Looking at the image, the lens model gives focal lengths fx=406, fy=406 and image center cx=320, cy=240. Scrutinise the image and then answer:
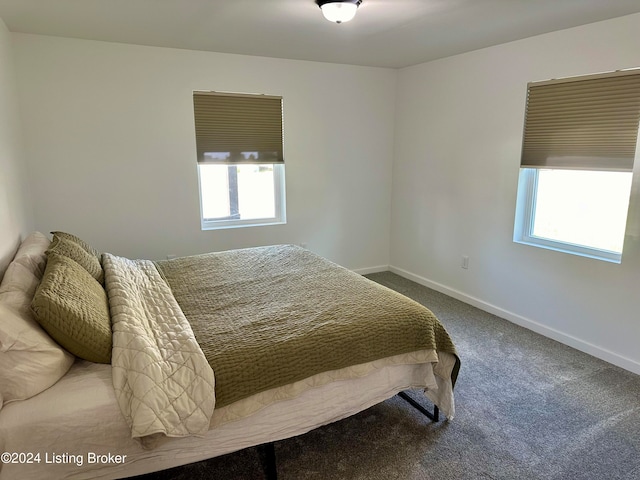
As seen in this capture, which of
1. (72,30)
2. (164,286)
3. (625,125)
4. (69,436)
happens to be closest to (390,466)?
(69,436)

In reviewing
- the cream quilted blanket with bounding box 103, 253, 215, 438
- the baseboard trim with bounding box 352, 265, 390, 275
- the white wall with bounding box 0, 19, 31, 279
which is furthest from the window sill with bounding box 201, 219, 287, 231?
the cream quilted blanket with bounding box 103, 253, 215, 438

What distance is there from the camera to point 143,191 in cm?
355

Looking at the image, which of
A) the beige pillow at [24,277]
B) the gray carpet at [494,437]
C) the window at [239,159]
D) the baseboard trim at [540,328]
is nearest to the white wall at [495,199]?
the baseboard trim at [540,328]

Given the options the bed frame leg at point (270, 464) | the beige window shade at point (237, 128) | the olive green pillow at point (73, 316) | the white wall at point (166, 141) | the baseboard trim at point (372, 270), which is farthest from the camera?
the baseboard trim at point (372, 270)

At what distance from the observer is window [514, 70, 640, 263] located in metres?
2.67

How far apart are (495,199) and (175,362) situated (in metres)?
3.00

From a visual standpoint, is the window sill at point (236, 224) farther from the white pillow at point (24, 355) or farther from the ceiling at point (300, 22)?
the white pillow at point (24, 355)

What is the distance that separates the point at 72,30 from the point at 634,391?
444 cm

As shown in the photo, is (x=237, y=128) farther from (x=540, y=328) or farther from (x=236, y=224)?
(x=540, y=328)

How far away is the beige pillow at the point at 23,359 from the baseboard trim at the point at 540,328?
326 centimetres

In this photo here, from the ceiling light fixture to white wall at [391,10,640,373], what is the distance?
166cm

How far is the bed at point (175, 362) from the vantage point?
1407 mm

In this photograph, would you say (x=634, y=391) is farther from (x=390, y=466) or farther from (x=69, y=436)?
(x=69, y=436)

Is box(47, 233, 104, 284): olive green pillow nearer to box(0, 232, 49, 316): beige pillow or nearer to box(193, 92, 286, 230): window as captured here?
box(0, 232, 49, 316): beige pillow
